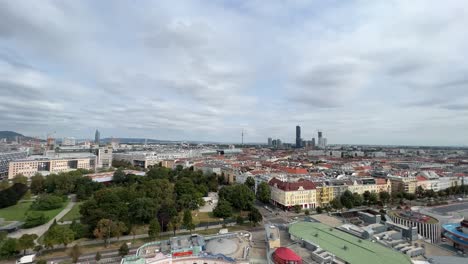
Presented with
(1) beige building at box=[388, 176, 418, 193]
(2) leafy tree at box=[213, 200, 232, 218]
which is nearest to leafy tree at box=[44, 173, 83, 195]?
(2) leafy tree at box=[213, 200, 232, 218]

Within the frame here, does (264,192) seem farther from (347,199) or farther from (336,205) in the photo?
(347,199)

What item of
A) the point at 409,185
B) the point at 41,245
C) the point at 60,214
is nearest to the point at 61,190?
the point at 60,214

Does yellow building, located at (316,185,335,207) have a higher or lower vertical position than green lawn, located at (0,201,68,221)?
higher

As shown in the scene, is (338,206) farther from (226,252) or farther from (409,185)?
(226,252)

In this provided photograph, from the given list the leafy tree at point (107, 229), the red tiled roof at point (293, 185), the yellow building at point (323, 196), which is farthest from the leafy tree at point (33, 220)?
the yellow building at point (323, 196)

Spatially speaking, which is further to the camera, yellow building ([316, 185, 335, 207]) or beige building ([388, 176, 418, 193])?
beige building ([388, 176, 418, 193])

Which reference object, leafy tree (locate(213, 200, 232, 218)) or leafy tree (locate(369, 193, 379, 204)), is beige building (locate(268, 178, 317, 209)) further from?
leafy tree (locate(213, 200, 232, 218))
